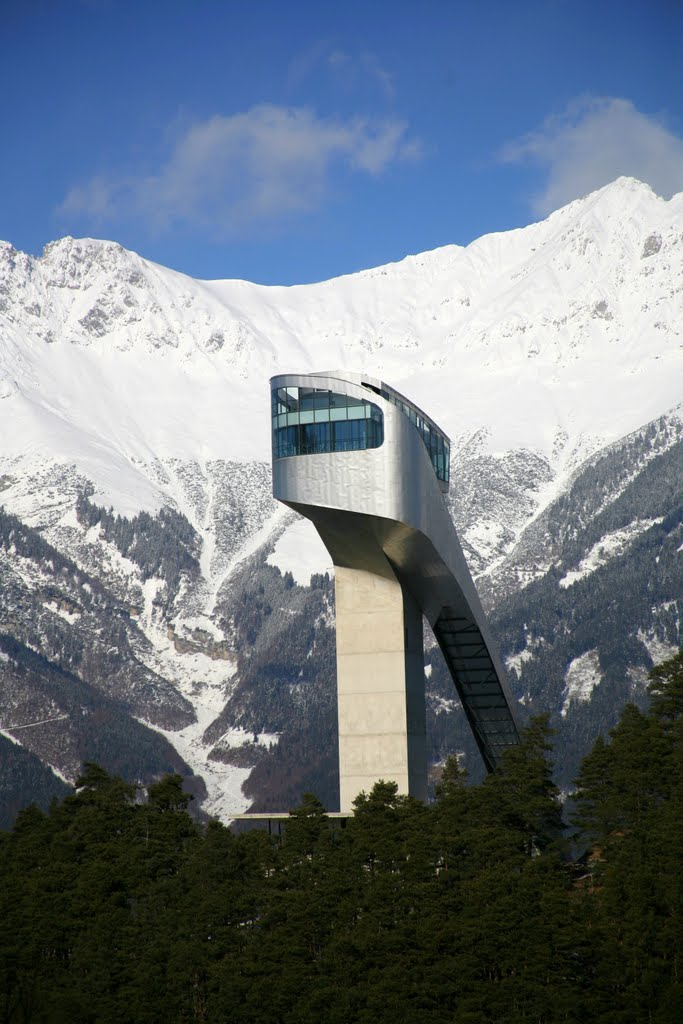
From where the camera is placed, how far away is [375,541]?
78688mm

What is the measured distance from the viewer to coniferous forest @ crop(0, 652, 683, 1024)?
6569 centimetres

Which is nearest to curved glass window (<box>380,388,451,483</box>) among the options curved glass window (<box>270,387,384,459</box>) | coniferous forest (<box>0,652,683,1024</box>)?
curved glass window (<box>270,387,384,459</box>)

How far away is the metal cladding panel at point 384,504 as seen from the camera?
76.0 meters

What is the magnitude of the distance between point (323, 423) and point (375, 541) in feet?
19.5

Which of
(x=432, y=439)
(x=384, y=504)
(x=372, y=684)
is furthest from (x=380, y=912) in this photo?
(x=432, y=439)

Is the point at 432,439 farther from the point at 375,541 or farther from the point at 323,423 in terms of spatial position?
the point at 323,423

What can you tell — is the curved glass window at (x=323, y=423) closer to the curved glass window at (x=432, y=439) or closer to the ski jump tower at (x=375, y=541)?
the ski jump tower at (x=375, y=541)

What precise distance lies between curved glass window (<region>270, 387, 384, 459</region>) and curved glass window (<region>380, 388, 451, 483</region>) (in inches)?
74.5

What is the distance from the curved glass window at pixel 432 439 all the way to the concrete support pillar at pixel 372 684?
724cm

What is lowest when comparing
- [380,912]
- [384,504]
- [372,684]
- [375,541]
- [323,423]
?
[380,912]

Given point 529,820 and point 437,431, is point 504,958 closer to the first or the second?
point 529,820

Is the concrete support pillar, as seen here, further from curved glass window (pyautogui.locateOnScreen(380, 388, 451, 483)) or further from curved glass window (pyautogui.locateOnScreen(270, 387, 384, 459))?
curved glass window (pyautogui.locateOnScreen(380, 388, 451, 483))

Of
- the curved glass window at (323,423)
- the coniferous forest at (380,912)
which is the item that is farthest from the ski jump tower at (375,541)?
the coniferous forest at (380,912)

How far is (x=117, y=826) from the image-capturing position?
85.4 m
